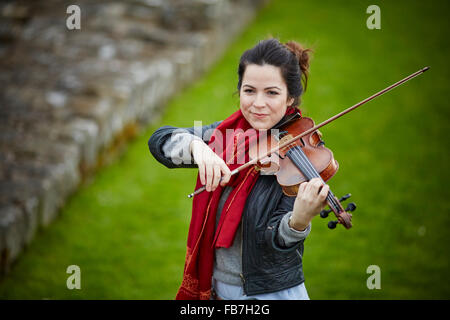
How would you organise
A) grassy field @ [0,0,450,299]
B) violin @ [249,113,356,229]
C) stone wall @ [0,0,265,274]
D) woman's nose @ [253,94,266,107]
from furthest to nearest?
stone wall @ [0,0,265,274] < grassy field @ [0,0,450,299] < woman's nose @ [253,94,266,107] < violin @ [249,113,356,229]

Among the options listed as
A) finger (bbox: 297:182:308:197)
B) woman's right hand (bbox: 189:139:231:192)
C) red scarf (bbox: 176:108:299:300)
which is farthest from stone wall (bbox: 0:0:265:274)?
finger (bbox: 297:182:308:197)

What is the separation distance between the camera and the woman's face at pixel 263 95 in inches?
73.7

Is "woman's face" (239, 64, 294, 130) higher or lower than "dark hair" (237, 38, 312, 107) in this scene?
lower

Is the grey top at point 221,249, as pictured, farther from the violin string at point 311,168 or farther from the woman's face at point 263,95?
the violin string at point 311,168

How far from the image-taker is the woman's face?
1.87 meters

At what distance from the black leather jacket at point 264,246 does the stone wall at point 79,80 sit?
2.43 meters

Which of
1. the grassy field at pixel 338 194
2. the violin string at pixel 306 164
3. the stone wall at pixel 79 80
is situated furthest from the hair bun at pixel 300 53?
the stone wall at pixel 79 80

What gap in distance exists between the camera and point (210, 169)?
183 centimetres

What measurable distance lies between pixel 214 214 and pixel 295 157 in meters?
0.47

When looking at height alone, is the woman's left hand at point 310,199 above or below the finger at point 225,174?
below

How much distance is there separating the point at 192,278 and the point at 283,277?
42cm

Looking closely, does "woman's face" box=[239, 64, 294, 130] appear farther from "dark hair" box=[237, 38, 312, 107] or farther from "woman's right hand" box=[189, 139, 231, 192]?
"woman's right hand" box=[189, 139, 231, 192]

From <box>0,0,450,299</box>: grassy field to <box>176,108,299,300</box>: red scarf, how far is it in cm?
169

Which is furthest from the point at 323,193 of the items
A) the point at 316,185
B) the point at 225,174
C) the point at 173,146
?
the point at 173,146
